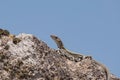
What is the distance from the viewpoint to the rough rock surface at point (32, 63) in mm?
17375

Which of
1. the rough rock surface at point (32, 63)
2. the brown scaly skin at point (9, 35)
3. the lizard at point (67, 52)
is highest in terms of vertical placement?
the lizard at point (67, 52)

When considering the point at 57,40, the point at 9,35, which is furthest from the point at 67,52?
the point at 9,35

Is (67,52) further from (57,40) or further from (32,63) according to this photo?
(32,63)

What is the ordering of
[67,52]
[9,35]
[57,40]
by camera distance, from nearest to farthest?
1. [9,35]
2. [67,52]
3. [57,40]

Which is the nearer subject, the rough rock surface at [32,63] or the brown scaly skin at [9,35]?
the rough rock surface at [32,63]

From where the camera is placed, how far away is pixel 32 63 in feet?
58.1

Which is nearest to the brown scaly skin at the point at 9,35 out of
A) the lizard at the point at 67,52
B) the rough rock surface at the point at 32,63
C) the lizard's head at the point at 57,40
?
the rough rock surface at the point at 32,63

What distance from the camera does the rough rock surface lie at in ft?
57.0

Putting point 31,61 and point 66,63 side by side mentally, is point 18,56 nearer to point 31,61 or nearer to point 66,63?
point 31,61

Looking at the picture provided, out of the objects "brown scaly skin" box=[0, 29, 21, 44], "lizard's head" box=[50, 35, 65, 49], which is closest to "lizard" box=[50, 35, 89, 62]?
"lizard's head" box=[50, 35, 65, 49]

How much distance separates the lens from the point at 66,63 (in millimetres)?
20094

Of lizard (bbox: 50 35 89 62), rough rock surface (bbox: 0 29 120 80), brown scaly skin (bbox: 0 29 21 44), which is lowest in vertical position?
rough rock surface (bbox: 0 29 120 80)

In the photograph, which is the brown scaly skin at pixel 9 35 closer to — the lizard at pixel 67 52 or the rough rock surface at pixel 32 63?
the rough rock surface at pixel 32 63

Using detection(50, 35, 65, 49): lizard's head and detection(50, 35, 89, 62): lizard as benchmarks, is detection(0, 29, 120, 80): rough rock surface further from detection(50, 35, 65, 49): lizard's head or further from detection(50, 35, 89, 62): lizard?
detection(50, 35, 65, 49): lizard's head
